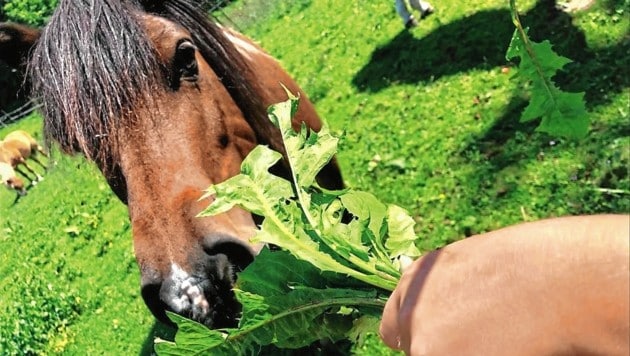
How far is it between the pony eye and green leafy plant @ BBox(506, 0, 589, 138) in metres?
1.98

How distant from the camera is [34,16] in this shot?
65.3ft

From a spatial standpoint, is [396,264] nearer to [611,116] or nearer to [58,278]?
[611,116]

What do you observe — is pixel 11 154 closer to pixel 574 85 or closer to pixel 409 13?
pixel 409 13

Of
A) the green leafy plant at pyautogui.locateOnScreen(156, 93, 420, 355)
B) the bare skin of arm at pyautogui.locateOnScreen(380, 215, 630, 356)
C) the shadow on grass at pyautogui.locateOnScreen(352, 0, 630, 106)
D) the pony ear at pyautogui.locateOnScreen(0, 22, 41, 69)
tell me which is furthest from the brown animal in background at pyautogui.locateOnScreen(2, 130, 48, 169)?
the bare skin of arm at pyautogui.locateOnScreen(380, 215, 630, 356)

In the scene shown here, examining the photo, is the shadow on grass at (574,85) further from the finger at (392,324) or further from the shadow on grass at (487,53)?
the finger at (392,324)

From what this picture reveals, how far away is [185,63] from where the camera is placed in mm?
3363

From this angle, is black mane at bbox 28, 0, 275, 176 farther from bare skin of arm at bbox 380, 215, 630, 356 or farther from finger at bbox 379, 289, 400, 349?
bare skin of arm at bbox 380, 215, 630, 356

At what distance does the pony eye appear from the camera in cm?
331

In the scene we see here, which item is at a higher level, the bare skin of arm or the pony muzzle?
the bare skin of arm

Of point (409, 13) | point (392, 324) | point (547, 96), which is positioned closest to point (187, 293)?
point (392, 324)

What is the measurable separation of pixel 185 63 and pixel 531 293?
104 inches

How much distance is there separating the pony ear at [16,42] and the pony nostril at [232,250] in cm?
198

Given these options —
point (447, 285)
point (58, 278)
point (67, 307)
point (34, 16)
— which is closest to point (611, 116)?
point (447, 285)

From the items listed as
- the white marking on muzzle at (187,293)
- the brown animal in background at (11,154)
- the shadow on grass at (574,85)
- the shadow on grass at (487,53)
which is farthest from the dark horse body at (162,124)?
the brown animal in background at (11,154)
